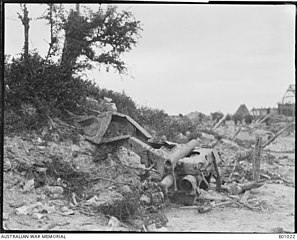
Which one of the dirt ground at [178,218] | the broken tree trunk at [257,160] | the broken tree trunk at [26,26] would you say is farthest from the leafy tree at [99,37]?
the broken tree trunk at [257,160]

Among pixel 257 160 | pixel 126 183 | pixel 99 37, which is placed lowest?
pixel 126 183

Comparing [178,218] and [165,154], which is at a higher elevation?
[165,154]

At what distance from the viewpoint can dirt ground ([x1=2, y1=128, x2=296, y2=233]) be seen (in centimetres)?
490

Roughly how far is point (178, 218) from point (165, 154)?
0.79 meters

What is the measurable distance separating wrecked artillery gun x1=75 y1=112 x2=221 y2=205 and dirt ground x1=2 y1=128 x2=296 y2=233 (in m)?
0.28

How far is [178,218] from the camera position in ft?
17.4

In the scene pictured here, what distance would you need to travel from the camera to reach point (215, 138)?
788 centimetres

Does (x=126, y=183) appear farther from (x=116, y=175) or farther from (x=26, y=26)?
(x=26, y=26)

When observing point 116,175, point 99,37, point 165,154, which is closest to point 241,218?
point 165,154

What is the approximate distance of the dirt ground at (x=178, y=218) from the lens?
490 cm

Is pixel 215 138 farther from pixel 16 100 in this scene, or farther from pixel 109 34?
pixel 16 100

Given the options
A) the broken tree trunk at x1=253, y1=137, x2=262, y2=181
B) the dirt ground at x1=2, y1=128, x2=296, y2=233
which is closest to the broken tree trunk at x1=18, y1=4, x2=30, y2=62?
the dirt ground at x1=2, y1=128, x2=296, y2=233

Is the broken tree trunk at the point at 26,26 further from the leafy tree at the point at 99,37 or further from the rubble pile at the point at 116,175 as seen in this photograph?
the rubble pile at the point at 116,175

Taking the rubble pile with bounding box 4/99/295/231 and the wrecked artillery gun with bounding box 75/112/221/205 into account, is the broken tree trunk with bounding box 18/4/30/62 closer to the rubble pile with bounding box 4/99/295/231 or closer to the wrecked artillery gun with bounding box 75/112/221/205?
the rubble pile with bounding box 4/99/295/231
